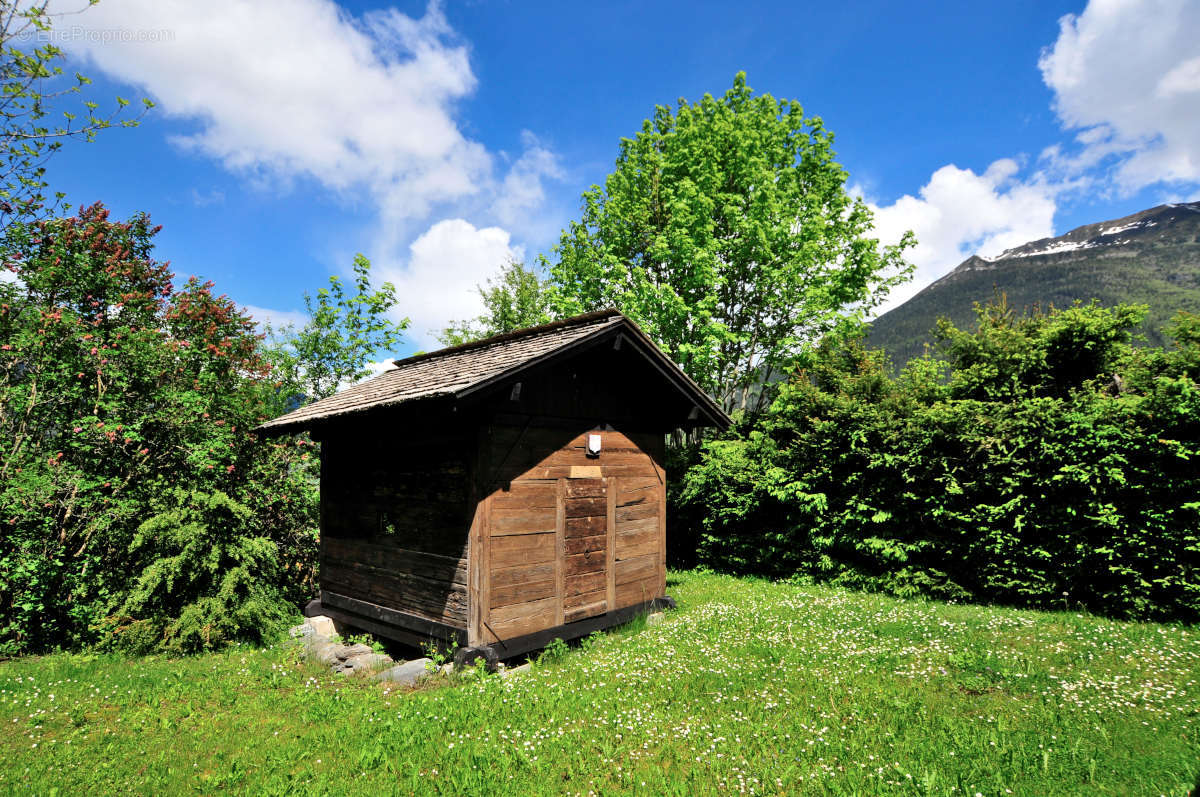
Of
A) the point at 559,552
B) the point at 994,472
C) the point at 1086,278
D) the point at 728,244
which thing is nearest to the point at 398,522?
the point at 559,552

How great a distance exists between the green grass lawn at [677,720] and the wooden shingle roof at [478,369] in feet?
11.1

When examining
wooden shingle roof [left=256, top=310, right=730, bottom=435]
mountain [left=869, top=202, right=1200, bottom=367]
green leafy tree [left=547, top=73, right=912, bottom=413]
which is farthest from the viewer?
mountain [left=869, top=202, right=1200, bottom=367]

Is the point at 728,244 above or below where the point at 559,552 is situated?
above

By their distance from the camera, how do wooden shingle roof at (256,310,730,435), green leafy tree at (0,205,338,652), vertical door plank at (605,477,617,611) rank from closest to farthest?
wooden shingle roof at (256,310,730,435) → green leafy tree at (0,205,338,652) → vertical door plank at (605,477,617,611)

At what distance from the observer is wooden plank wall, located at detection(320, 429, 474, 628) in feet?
23.6

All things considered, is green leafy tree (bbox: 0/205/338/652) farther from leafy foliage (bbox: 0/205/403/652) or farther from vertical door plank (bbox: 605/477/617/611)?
vertical door plank (bbox: 605/477/617/611)

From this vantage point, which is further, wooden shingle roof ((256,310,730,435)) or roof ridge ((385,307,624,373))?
roof ridge ((385,307,624,373))

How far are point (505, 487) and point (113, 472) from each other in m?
7.12

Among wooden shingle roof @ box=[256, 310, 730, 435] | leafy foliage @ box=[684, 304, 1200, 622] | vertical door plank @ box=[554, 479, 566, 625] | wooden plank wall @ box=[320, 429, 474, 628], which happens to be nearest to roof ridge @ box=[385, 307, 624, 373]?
wooden shingle roof @ box=[256, 310, 730, 435]

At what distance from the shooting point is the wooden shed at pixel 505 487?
703 cm

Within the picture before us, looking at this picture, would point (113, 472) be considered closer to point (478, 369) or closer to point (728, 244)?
point (478, 369)

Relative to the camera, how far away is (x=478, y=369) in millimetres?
7242

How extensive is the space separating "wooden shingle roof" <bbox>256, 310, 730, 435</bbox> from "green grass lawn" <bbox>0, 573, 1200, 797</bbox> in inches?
133

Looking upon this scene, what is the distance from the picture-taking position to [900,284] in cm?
1645
